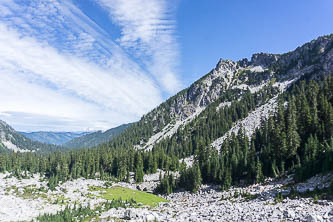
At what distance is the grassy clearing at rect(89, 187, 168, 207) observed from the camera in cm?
6067

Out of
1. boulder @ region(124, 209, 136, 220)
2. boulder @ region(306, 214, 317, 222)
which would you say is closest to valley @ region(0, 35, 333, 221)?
boulder @ region(306, 214, 317, 222)

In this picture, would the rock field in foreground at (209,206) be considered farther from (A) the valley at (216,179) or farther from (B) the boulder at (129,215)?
(A) the valley at (216,179)

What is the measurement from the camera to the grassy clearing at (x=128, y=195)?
60.7m

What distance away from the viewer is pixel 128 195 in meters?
67.9

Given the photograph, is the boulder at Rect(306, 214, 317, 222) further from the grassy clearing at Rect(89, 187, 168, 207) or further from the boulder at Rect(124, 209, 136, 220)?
the grassy clearing at Rect(89, 187, 168, 207)

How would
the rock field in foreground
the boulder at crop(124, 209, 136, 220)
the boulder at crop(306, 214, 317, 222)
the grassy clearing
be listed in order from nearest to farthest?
the boulder at crop(306, 214, 317, 222) → the rock field in foreground → the boulder at crop(124, 209, 136, 220) → the grassy clearing

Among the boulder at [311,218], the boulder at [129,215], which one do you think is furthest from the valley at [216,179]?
the boulder at [129,215]

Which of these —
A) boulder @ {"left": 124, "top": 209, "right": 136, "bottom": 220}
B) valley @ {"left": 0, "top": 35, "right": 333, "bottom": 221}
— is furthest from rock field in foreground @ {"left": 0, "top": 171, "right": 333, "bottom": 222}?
valley @ {"left": 0, "top": 35, "right": 333, "bottom": 221}

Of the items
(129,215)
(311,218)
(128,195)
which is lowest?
(129,215)

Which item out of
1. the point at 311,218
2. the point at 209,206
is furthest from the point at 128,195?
the point at 311,218

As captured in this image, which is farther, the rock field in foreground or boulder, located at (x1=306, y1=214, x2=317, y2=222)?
the rock field in foreground

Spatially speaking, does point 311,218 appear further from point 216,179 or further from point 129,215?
point 216,179

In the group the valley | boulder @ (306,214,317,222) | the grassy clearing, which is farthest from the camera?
the grassy clearing

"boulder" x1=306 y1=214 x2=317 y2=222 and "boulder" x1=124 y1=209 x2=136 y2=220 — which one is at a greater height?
"boulder" x1=306 y1=214 x2=317 y2=222
